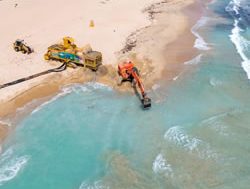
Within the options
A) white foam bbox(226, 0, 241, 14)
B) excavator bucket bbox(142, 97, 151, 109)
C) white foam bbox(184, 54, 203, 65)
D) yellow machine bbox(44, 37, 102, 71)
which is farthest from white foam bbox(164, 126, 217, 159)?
white foam bbox(226, 0, 241, 14)

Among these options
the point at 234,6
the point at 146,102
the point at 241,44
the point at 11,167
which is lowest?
the point at 11,167

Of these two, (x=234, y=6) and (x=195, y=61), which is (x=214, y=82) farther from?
(x=234, y=6)

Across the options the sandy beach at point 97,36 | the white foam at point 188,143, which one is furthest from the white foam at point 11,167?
the white foam at point 188,143

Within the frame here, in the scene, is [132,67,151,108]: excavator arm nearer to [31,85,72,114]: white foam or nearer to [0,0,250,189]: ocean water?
[0,0,250,189]: ocean water

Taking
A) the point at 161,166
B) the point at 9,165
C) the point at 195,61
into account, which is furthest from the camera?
the point at 195,61

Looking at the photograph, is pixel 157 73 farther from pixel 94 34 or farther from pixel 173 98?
pixel 94 34

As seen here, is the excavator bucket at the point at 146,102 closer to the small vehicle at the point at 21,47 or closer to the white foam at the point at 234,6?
the small vehicle at the point at 21,47

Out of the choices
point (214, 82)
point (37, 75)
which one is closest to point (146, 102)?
point (214, 82)
